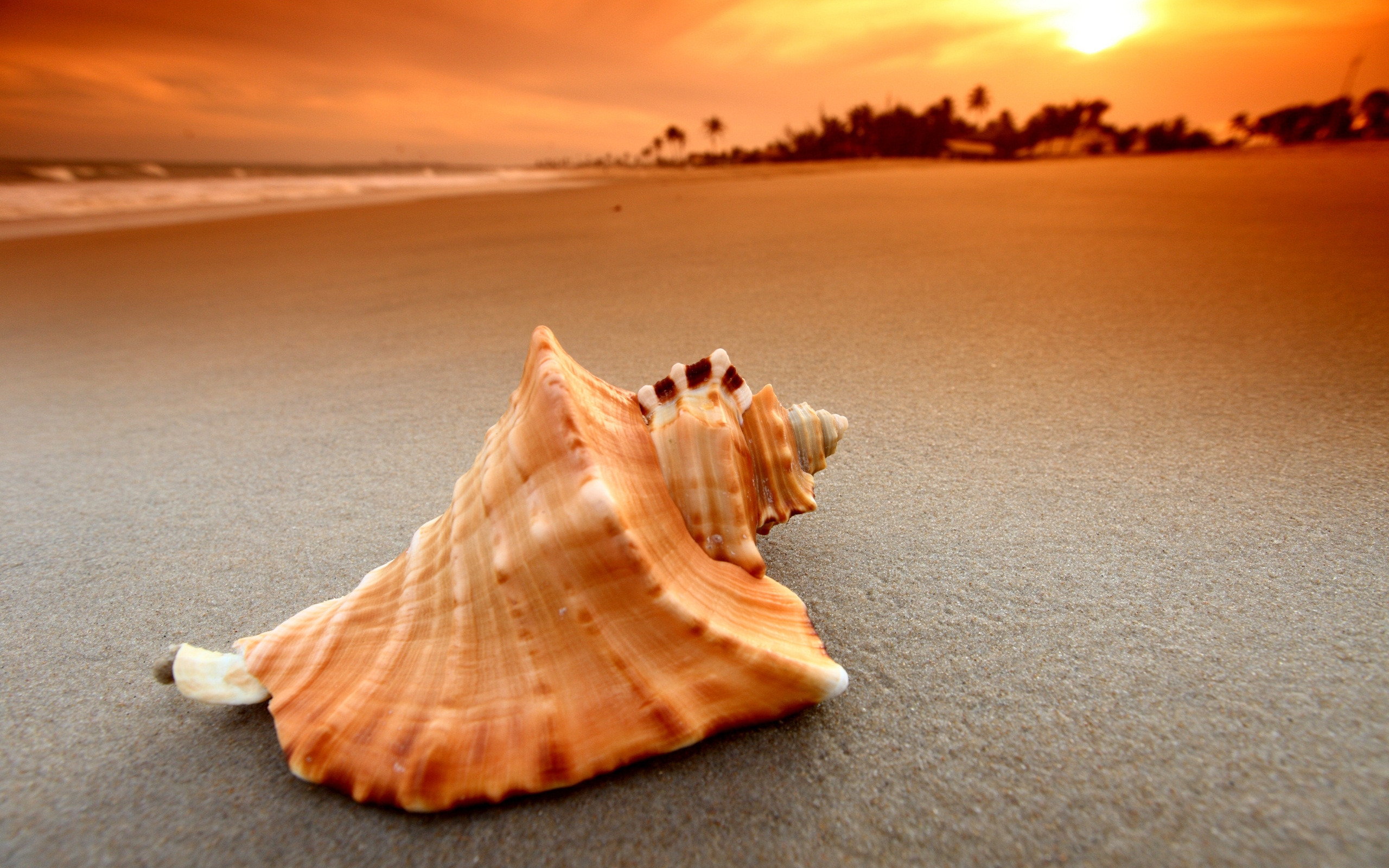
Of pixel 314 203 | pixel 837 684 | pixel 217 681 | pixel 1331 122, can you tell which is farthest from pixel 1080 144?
pixel 217 681

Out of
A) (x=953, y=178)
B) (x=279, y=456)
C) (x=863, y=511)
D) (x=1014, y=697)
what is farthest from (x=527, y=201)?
(x=1014, y=697)

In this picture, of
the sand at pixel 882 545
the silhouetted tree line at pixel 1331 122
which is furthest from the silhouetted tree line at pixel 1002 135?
the sand at pixel 882 545

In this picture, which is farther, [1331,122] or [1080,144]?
[1080,144]

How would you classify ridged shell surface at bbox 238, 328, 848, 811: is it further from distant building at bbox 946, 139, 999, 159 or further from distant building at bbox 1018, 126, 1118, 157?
distant building at bbox 1018, 126, 1118, 157

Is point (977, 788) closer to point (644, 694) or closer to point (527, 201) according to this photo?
point (644, 694)

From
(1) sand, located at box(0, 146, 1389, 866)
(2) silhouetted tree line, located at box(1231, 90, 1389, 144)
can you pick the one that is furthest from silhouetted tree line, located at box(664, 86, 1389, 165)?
(1) sand, located at box(0, 146, 1389, 866)

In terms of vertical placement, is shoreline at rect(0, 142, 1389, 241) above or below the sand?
above

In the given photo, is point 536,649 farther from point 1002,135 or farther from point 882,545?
point 1002,135
